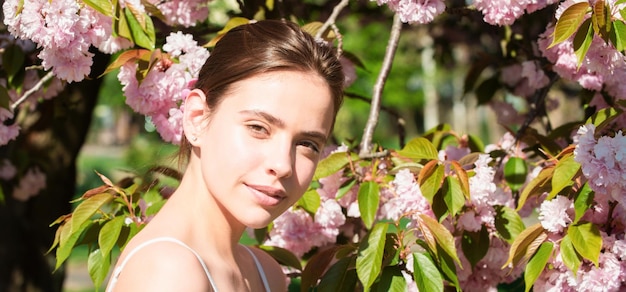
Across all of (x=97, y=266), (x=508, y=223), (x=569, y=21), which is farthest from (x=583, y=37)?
(x=97, y=266)

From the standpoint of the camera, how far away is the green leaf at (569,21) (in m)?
2.21

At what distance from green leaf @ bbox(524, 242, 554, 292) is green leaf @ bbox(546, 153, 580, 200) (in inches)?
7.2

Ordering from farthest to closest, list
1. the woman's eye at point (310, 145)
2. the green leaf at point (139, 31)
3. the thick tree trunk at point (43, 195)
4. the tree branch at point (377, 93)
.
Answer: the thick tree trunk at point (43, 195)
the tree branch at point (377, 93)
the green leaf at point (139, 31)
the woman's eye at point (310, 145)

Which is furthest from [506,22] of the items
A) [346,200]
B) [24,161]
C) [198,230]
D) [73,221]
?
[24,161]

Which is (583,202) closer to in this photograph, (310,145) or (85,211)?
(310,145)

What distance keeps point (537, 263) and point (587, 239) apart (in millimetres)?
145

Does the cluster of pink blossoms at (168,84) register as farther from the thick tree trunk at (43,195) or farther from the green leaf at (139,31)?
the thick tree trunk at (43,195)

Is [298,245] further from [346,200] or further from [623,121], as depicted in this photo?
[623,121]

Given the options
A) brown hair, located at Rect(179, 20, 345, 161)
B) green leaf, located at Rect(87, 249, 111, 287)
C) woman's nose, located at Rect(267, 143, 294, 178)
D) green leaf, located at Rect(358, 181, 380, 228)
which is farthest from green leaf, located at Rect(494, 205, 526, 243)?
green leaf, located at Rect(87, 249, 111, 287)

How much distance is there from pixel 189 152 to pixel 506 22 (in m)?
1.09

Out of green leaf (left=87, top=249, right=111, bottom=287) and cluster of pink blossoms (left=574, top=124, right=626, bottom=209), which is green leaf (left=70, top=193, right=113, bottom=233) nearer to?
green leaf (left=87, top=249, right=111, bottom=287)

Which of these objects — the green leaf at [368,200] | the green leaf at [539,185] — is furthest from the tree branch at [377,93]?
the green leaf at [539,185]

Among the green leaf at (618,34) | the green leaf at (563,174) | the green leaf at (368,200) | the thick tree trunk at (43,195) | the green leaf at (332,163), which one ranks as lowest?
the thick tree trunk at (43,195)

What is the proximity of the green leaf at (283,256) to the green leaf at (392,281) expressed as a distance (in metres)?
0.36
